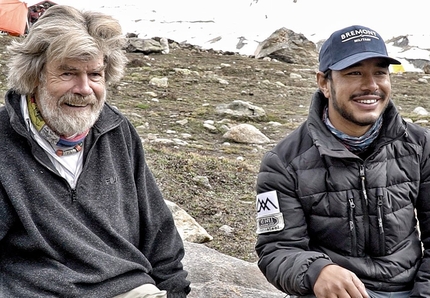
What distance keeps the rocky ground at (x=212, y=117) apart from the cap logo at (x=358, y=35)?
2.21 m

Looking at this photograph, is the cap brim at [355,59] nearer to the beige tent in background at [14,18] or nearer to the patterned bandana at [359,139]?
the patterned bandana at [359,139]

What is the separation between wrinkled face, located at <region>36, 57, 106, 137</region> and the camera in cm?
265

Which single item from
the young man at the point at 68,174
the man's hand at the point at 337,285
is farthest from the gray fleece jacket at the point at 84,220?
the man's hand at the point at 337,285

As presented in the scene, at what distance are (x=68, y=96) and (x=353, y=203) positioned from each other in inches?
50.7

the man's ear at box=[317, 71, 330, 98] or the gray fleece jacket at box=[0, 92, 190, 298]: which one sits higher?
the man's ear at box=[317, 71, 330, 98]

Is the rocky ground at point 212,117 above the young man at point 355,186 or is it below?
below

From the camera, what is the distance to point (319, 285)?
2537 millimetres

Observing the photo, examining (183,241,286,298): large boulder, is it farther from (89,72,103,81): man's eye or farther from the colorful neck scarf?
(89,72,103,81): man's eye

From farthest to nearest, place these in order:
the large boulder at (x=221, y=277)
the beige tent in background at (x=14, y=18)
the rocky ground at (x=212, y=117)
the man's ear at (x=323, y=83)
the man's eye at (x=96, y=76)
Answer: the beige tent in background at (x=14, y=18)
the rocky ground at (x=212, y=117)
the large boulder at (x=221, y=277)
the man's ear at (x=323, y=83)
the man's eye at (x=96, y=76)

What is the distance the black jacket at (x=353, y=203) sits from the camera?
2781 mm

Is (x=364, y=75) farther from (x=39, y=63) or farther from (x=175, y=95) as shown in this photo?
(x=175, y=95)

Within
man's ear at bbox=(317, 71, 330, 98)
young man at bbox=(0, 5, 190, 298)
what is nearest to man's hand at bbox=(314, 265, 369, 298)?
young man at bbox=(0, 5, 190, 298)

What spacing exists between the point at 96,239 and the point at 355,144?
1.19 m

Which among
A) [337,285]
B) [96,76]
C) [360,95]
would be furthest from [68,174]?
[360,95]
